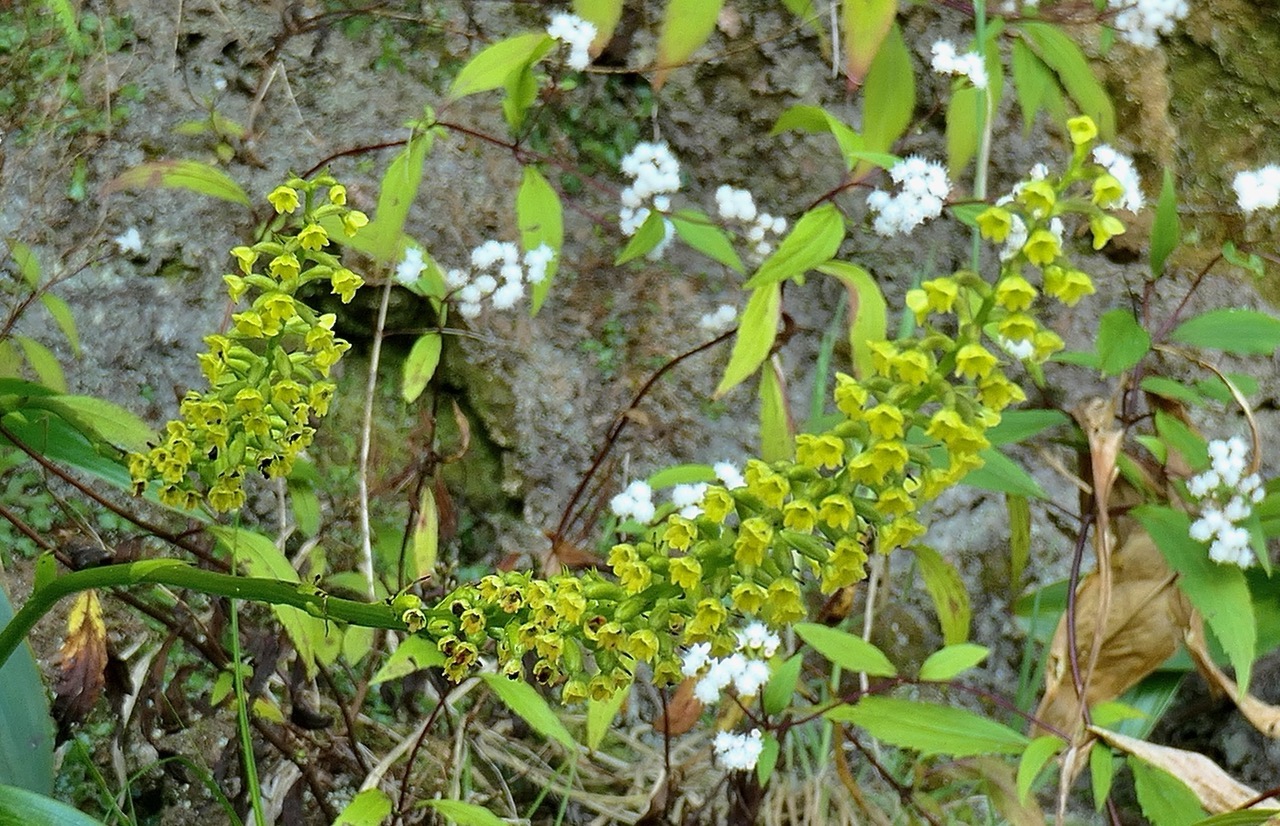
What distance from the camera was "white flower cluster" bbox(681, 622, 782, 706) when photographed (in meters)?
1.16

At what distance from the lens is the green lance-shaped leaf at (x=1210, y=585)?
1230 mm

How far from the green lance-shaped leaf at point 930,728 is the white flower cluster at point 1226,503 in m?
0.31

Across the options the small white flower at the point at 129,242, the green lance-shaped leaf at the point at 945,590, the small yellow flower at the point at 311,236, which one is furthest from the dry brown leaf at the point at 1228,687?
the small white flower at the point at 129,242

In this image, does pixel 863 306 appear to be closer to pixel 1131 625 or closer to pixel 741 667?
pixel 741 667

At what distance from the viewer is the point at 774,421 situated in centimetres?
129

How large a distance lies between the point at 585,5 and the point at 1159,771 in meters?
0.98

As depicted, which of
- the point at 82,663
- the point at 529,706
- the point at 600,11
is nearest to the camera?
the point at 82,663

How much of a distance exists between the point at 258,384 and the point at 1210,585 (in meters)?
1.02

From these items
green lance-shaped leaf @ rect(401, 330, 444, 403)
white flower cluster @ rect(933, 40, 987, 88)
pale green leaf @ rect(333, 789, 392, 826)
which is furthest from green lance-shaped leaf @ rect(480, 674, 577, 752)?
white flower cluster @ rect(933, 40, 987, 88)

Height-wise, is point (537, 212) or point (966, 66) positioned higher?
→ point (966, 66)

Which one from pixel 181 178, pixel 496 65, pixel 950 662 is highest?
pixel 496 65

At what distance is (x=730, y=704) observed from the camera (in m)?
1.44

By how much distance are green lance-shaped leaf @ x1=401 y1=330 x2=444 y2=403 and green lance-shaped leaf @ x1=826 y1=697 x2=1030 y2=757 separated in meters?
0.57

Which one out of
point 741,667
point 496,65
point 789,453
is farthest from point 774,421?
point 496,65
